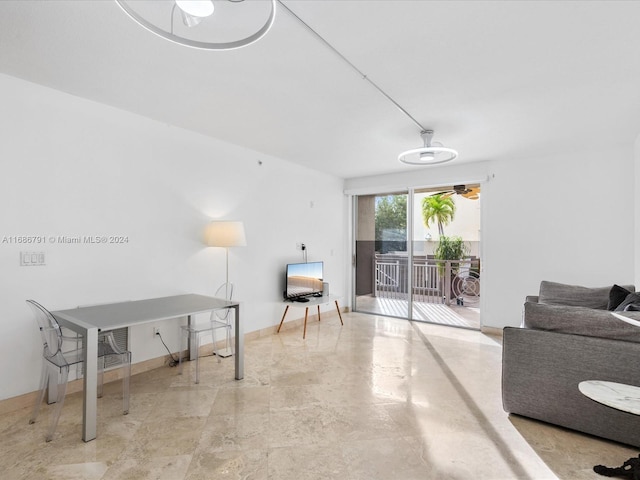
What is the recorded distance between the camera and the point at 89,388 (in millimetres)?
2148

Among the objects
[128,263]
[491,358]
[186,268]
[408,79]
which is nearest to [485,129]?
[408,79]

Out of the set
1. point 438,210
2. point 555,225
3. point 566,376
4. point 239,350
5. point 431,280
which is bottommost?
point 239,350

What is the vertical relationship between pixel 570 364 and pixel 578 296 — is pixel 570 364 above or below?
below

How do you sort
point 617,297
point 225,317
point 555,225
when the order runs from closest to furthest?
point 617,297 → point 225,317 → point 555,225

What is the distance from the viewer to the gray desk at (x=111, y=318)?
216 centimetres

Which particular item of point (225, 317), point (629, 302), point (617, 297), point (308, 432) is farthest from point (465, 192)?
point (308, 432)

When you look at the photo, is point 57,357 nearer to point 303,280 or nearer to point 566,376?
point 303,280

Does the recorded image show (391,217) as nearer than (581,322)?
No

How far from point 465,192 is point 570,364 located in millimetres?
3613

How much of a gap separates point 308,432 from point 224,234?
214 cm

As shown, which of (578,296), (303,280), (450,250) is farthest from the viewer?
(450,250)

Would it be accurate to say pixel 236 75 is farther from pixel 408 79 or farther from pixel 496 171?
pixel 496 171

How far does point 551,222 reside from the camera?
4387 millimetres

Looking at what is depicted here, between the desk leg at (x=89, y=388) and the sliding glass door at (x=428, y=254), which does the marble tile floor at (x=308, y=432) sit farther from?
the sliding glass door at (x=428, y=254)
